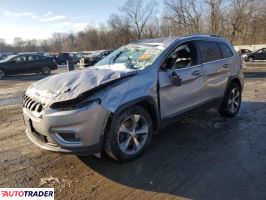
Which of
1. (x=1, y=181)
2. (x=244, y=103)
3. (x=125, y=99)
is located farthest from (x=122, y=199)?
(x=244, y=103)

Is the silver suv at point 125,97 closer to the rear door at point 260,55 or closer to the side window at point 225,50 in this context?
the side window at point 225,50

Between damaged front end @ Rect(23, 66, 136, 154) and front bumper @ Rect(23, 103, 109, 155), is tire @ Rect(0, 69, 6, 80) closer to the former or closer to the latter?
damaged front end @ Rect(23, 66, 136, 154)

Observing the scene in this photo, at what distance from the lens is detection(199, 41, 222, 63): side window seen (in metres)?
5.96

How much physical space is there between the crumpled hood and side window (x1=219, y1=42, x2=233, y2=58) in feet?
9.25

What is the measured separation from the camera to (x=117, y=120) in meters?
4.21

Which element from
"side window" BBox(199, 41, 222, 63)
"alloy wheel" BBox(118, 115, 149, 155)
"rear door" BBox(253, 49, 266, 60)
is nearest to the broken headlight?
"alloy wheel" BBox(118, 115, 149, 155)

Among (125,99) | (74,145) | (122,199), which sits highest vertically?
(125,99)

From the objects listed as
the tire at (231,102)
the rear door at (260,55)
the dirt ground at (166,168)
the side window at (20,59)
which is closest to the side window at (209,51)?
the tire at (231,102)

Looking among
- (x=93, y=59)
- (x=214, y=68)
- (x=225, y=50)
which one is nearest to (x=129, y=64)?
(x=214, y=68)

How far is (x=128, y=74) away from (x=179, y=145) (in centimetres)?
155

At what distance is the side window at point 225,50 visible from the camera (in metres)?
6.68

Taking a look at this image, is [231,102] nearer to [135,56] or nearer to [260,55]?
[135,56]

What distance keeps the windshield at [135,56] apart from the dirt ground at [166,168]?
1.35 m

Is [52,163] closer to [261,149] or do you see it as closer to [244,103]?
[261,149]
